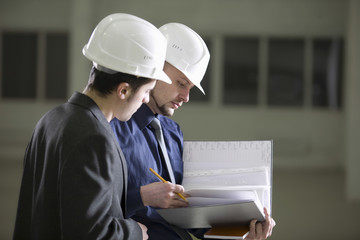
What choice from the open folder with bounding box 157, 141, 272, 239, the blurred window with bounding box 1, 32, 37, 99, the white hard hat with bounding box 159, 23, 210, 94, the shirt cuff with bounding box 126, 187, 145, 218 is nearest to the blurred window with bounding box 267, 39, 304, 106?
the blurred window with bounding box 1, 32, 37, 99

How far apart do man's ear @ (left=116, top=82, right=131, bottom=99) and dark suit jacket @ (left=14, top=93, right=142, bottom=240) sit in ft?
0.26

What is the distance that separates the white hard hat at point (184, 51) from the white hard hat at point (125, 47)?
1.91 ft

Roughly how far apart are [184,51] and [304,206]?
521cm

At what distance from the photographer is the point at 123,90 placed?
1.44m

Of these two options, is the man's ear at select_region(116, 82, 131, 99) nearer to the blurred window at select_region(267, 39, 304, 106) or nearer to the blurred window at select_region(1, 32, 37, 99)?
the blurred window at select_region(267, 39, 304, 106)

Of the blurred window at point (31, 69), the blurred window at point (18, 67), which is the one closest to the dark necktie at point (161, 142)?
the blurred window at point (31, 69)

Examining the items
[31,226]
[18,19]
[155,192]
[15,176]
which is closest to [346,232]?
[155,192]

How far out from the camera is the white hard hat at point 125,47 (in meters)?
1.43

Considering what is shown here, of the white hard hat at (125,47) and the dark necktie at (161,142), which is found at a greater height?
the white hard hat at (125,47)

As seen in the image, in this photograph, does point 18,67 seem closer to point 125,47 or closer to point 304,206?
point 304,206

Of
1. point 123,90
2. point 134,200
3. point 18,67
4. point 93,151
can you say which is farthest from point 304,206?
point 18,67

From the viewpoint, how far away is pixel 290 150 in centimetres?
1003

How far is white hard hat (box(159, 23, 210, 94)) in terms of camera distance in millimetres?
2066

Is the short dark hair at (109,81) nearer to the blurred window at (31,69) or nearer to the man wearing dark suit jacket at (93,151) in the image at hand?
the man wearing dark suit jacket at (93,151)
